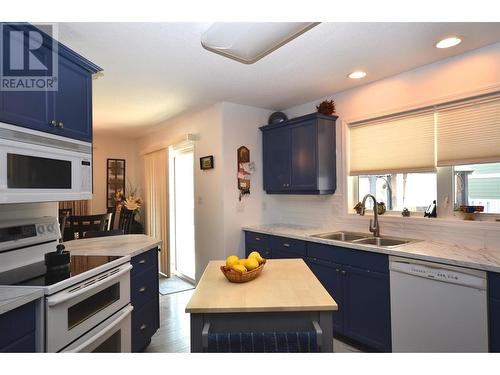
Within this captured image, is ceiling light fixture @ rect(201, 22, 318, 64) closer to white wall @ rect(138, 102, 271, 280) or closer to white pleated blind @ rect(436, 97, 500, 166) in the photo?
white pleated blind @ rect(436, 97, 500, 166)

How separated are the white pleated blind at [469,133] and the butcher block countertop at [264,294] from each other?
5.48ft

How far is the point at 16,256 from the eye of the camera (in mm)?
1682

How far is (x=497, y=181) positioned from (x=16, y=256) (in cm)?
333

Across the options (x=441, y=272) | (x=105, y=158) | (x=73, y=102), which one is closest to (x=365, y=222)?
(x=441, y=272)

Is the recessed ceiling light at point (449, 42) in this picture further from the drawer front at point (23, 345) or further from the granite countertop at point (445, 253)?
the drawer front at point (23, 345)

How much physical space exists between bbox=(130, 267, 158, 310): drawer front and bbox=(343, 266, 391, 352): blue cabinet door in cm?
166

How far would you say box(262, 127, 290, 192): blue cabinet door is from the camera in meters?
3.41

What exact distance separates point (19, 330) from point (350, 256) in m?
2.18

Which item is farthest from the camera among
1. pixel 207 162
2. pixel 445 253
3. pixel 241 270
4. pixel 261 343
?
pixel 207 162

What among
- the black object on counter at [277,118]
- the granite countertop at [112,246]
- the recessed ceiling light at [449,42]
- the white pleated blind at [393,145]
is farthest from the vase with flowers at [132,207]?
the recessed ceiling light at [449,42]

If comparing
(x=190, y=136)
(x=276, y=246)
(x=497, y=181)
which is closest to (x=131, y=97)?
(x=190, y=136)

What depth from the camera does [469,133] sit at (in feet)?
7.28

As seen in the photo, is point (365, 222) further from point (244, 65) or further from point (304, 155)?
point (244, 65)
